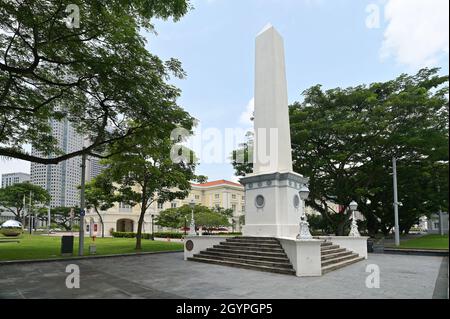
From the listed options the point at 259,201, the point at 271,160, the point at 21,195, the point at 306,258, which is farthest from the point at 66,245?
the point at 21,195

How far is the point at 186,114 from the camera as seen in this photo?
567 inches

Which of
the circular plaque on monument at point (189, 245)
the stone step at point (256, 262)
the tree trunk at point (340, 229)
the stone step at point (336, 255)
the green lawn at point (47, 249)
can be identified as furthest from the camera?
the tree trunk at point (340, 229)

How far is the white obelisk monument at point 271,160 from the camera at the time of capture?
14781 mm

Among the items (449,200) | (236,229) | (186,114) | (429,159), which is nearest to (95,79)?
(186,114)

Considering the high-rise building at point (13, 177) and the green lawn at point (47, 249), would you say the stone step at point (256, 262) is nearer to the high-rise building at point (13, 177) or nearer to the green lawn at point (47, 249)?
the green lawn at point (47, 249)

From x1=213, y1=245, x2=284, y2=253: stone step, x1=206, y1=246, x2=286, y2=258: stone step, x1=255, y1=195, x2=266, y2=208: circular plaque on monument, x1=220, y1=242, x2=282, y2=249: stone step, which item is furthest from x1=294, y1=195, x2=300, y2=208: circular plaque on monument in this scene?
x1=206, y1=246, x2=286, y2=258: stone step

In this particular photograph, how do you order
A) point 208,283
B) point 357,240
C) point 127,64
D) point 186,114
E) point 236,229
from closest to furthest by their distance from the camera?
point 208,283, point 127,64, point 186,114, point 357,240, point 236,229

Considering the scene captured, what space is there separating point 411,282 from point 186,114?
10531 mm

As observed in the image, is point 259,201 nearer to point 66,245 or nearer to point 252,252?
point 252,252

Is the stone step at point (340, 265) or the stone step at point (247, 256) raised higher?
the stone step at point (247, 256)

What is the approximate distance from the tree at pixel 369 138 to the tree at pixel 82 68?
12.9 m

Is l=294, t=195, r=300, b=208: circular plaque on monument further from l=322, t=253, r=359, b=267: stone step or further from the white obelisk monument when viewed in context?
l=322, t=253, r=359, b=267: stone step

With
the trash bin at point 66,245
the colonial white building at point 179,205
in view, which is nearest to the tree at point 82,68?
the trash bin at point 66,245
